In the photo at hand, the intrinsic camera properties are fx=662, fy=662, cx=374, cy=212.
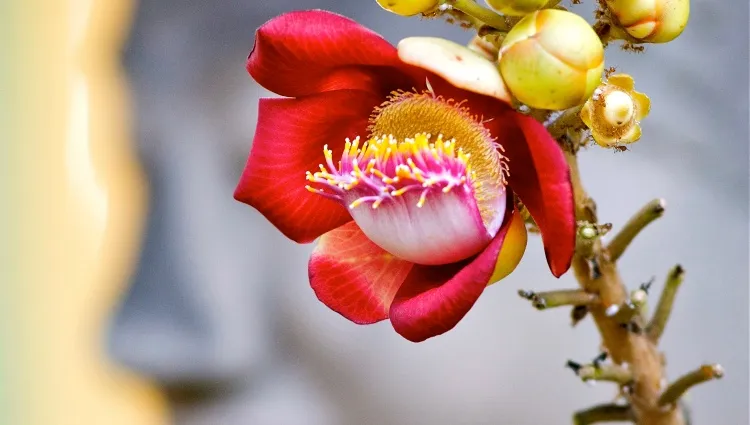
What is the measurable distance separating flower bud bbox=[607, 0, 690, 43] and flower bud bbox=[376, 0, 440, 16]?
8 cm

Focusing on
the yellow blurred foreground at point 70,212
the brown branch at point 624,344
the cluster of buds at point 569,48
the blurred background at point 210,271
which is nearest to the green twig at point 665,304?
the brown branch at point 624,344

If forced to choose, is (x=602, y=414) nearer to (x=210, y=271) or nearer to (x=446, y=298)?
(x=446, y=298)

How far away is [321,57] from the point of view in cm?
32

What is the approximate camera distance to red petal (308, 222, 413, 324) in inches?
14.2

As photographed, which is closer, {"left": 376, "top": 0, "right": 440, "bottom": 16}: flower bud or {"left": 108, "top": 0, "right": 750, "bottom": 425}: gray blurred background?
{"left": 376, "top": 0, "right": 440, "bottom": 16}: flower bud

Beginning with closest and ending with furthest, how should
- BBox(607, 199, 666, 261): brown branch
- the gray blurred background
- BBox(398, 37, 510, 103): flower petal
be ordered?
BBox(398, 37, 510, 103): flower petal, BBox(607, 199, 666, 261): brown branch, the gray blurred background

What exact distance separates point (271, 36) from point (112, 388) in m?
0.61

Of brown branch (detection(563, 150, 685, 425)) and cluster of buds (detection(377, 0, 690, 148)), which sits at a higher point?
cluster of buds (detection(377, 0, 690, 148))

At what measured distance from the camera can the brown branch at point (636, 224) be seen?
0.39 meters

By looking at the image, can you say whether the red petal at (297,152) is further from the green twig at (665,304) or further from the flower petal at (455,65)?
the green twig at (665,304)

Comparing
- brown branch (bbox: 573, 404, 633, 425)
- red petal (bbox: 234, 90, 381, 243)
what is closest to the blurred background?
brown branch (bbox: 573, 404, 633, 425)

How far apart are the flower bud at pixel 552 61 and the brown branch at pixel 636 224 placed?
138 millimetres

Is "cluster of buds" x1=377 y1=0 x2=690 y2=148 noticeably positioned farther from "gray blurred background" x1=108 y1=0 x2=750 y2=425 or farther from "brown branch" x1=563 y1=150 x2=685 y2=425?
"gray blurred background" x1=108 y1=0 x2=750 y2=425

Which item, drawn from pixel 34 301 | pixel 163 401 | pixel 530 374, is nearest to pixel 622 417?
pixel 530 374
